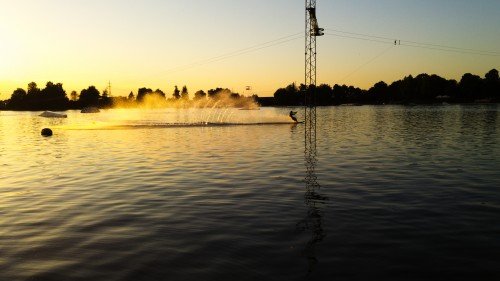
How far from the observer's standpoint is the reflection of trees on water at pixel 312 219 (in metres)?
11.5

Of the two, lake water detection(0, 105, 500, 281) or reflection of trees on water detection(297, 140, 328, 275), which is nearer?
lake water detection(0, 105, 500, 281)

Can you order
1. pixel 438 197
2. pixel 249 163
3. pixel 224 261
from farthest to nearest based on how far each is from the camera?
pixel 249 163 → pixel 438 197 → pixel 224 261

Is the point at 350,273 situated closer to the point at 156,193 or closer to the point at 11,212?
the point at 156,193

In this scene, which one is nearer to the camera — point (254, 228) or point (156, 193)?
point (254, 228)

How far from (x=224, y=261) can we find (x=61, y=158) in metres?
29.6

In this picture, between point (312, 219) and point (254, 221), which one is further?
point (312, 219)

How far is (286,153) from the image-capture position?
37.6 meters

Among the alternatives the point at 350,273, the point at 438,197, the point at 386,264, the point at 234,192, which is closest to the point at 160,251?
the point at 350,273

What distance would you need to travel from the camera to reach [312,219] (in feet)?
49.9

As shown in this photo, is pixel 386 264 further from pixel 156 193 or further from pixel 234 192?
pixel 156 193

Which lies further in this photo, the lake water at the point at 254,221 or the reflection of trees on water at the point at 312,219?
the reflection of trees on water at the point at 312,219

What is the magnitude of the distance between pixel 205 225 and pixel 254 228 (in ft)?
6.04

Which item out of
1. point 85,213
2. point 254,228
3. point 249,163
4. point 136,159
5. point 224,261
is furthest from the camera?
point 136,159

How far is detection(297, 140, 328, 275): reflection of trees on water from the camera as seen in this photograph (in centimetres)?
1147
